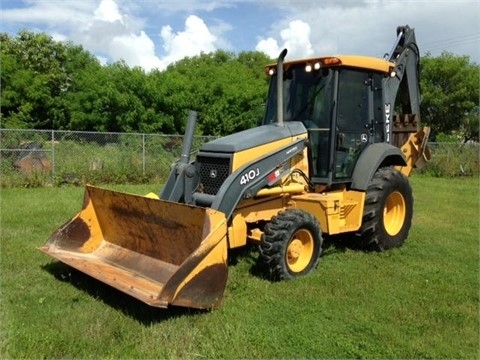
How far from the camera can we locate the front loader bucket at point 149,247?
452 cm

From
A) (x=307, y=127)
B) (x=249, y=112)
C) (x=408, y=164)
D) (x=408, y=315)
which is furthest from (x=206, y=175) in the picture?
(x=249, y=112)

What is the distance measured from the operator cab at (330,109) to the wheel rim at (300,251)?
41.9 inches

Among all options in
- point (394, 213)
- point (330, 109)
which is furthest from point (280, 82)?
point (394, 213)

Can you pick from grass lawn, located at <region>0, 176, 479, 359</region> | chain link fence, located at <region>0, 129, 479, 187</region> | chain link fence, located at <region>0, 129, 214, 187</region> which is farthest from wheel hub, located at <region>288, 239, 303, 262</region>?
chain link fence, located at <region>0, 129, 479, 187</region>

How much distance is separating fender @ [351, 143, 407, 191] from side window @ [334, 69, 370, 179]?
0.30 ft

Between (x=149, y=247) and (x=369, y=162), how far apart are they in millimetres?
3165

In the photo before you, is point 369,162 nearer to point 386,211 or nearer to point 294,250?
point 386,211

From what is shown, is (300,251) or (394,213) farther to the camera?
(394,213)

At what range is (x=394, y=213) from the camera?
752 centimetres

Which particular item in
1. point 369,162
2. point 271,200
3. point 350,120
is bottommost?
point 271,200

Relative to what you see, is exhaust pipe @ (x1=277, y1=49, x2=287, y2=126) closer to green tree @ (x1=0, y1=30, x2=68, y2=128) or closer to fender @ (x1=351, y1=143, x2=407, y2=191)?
fender @ (x1=351, y1=143, x2=407, y2=191)

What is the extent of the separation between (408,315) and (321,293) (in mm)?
888

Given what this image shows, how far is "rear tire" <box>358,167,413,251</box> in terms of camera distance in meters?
6.83

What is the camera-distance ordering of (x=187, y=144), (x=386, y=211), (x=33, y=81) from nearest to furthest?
(x=187, y=144)
(x=386, y=211)
(x=33, y=81)
